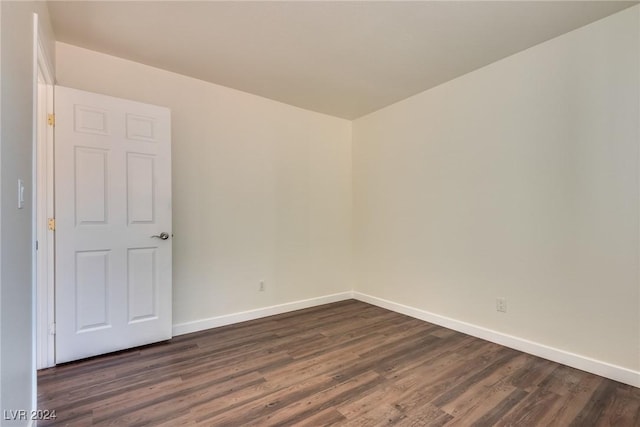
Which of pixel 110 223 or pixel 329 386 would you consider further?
pixel 110 223

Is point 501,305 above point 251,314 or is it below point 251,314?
above

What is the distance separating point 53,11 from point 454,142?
130 inches

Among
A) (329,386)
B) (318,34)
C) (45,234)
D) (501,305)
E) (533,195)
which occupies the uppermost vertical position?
(318,34)

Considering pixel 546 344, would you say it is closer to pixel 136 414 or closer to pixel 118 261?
pixel 136 414

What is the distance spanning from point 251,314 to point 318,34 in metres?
2.73

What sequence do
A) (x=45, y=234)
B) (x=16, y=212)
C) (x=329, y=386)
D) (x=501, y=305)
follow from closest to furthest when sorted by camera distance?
1. (x=16, y=212)
2. (x=329, y=386)
3. (x=45, y=234)
4. (x=501, y=305)

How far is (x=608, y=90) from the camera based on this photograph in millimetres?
2105

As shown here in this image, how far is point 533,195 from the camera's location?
8.06ft

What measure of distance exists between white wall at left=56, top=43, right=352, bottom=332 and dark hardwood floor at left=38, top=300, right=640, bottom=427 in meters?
0.67

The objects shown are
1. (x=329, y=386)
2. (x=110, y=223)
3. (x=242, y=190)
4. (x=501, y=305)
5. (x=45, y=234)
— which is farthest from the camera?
Answer: (x=242, y=190)

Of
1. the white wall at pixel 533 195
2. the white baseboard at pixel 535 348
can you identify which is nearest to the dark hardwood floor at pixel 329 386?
the white baseboard at pixel 535 348

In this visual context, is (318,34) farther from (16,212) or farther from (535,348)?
(535,348)

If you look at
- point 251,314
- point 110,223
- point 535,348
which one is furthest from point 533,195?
point 110,223

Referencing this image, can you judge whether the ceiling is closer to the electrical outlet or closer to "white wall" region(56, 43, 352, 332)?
"white wall" region(56, 43, 352, 332)
